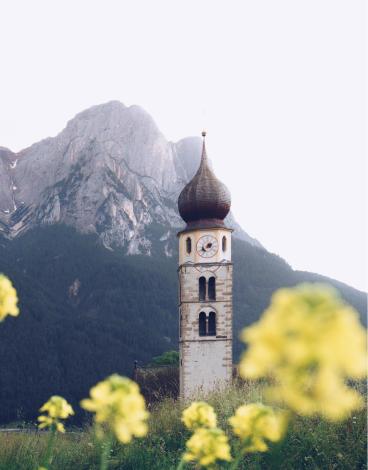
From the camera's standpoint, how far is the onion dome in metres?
32.2

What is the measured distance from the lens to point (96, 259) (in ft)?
428

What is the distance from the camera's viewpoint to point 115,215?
138625 millimetres

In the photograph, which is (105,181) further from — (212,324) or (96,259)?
(212,324)

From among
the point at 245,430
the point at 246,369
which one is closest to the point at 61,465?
the point at 245,430

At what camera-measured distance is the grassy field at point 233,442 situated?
306 inches

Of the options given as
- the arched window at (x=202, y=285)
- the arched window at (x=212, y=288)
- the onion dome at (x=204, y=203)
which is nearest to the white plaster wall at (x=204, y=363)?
the arched window at (x=212, y=288)

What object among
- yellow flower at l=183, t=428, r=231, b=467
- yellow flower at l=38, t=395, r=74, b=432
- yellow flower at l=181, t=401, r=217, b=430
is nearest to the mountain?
yellow flower at l=38, t=395, r=74, b=432

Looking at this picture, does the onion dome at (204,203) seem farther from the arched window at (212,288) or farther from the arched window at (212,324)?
the arched window at (212,324)

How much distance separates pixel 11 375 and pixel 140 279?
135 ft

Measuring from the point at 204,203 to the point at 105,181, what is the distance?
110100mm

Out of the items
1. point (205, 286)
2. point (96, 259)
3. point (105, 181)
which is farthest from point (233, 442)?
point (105, 181)

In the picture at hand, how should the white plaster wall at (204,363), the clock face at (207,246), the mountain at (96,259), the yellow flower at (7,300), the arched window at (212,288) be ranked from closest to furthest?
the yellow flower at (7,300), the white plaster wall at (204,363), the arched window at (212,288), the clock face at (207,246), the mountain at (96,259)

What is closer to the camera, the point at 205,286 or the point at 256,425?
the point at 256,425

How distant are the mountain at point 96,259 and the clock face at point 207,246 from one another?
170 ft
